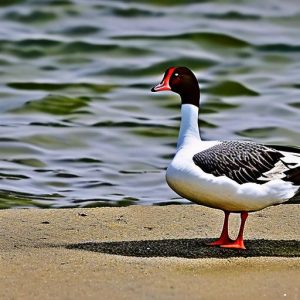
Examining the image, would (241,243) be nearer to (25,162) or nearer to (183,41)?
(25,162)

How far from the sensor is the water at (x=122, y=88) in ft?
35.8

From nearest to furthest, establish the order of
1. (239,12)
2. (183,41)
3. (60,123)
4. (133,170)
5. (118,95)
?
1. (133,170)
2. (60,123)
3. (118,95)
4. (183,41)
5. (239,12)

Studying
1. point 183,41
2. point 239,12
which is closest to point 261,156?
point 183,41

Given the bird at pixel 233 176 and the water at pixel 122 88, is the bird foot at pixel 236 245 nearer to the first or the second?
the bird at pixel 233 176

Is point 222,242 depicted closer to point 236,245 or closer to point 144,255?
point 236,245

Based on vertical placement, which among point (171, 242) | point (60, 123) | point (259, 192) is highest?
point (259, 192)

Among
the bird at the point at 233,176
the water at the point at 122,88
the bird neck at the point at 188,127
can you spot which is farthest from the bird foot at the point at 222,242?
the water at the point at 122,88

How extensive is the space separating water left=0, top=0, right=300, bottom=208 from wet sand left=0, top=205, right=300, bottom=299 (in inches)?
65.8

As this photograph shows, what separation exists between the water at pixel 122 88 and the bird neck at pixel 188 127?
2.36 meters

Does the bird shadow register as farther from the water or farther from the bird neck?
the water

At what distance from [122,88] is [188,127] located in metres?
7.85

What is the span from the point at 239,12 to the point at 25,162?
8.13 metres

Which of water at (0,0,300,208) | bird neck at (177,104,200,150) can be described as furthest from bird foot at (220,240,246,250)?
water at (0,0,300,208)

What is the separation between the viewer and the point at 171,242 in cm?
717
